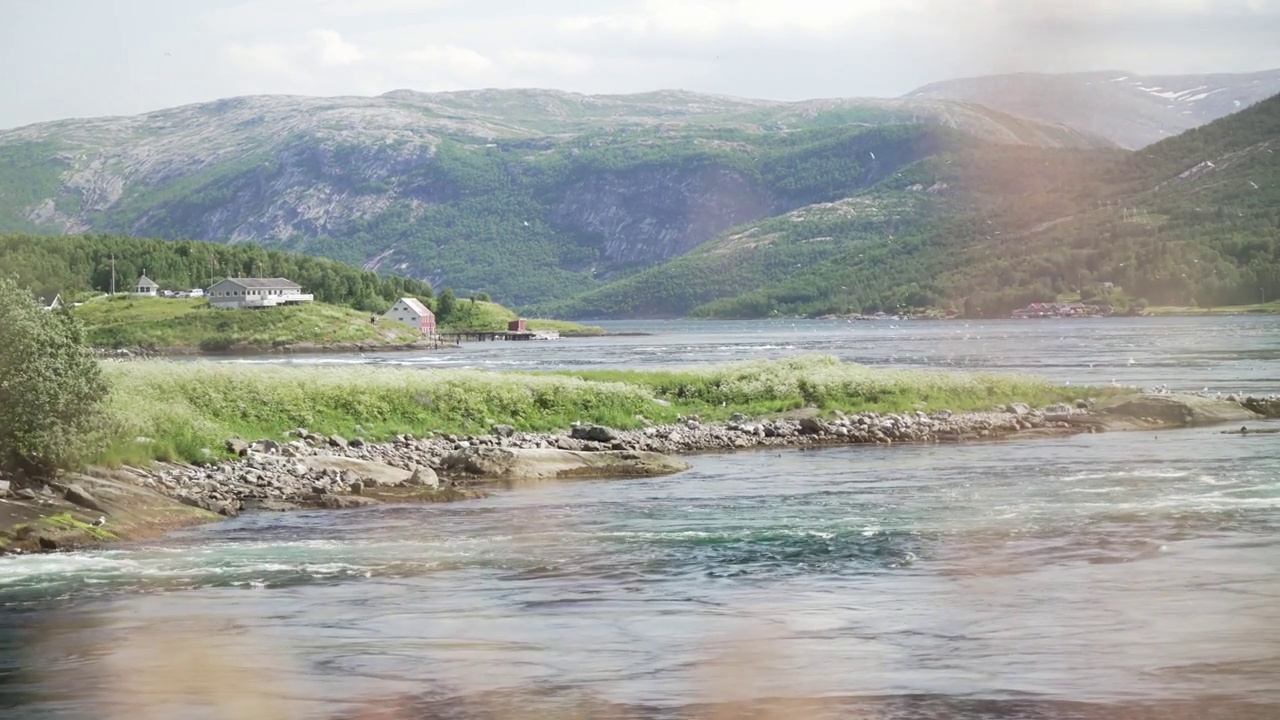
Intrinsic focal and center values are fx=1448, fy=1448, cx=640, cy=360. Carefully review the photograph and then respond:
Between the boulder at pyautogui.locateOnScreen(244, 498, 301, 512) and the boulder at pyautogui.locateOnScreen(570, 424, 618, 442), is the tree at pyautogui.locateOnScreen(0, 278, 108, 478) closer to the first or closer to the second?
Answer: the boulder at pyautogui.locateOnScreen(244, 498, 301, 512)

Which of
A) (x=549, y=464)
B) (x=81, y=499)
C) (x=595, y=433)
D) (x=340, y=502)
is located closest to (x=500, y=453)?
(x=549, y=464)

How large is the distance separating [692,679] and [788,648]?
8.12ft

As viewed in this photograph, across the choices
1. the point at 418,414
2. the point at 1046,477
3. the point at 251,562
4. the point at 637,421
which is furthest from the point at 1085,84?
the point at 251,562

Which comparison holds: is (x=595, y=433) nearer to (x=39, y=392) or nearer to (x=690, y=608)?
(x=39, y=392)

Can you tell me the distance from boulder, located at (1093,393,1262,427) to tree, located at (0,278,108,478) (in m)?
46.8

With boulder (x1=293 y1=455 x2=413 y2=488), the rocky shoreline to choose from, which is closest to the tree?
the rocky shoreline

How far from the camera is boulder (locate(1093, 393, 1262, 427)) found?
6719 centimetres

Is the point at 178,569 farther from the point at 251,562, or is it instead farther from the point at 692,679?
the point at 692,679

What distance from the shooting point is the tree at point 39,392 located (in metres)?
38.8

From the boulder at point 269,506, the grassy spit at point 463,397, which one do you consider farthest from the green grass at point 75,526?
the grassy spit at point 463,397

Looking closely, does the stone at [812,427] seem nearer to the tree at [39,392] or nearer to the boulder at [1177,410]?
the boulder at [1177,410]

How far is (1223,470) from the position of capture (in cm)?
4756

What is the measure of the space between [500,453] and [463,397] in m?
12.4

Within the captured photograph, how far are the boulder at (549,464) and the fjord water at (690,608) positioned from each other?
4177 mm
